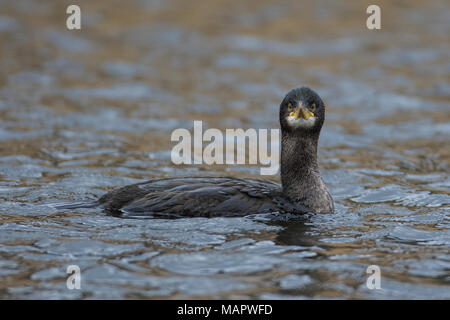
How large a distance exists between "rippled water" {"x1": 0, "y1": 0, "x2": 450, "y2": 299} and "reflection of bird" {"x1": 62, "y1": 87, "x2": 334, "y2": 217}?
0.17 m

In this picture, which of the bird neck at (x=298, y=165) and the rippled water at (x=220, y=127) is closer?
the rippled water at (x=220, y=127)

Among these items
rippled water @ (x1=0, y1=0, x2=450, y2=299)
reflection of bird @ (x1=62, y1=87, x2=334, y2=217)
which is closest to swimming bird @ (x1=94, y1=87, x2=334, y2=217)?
reflection of bird @ (x1=62, y1=87, x2=334, y2=217)

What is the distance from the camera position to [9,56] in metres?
18.5

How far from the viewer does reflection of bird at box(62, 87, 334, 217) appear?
8.45m

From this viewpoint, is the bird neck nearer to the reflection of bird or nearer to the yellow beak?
the reflection of bird

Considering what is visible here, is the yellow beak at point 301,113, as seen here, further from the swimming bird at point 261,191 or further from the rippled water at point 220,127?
the rippled water at point 220,127

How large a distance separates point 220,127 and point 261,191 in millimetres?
5663

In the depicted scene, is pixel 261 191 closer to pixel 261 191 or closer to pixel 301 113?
pixel 261 191

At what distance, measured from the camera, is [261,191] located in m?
8.70

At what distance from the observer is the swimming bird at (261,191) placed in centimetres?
845

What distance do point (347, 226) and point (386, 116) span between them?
23.5ft

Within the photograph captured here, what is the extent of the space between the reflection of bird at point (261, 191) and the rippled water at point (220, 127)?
0.56ft

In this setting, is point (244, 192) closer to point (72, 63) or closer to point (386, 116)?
point (386, 116)

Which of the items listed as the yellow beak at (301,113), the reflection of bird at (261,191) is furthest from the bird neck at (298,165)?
the yellow beak at (301,113)
